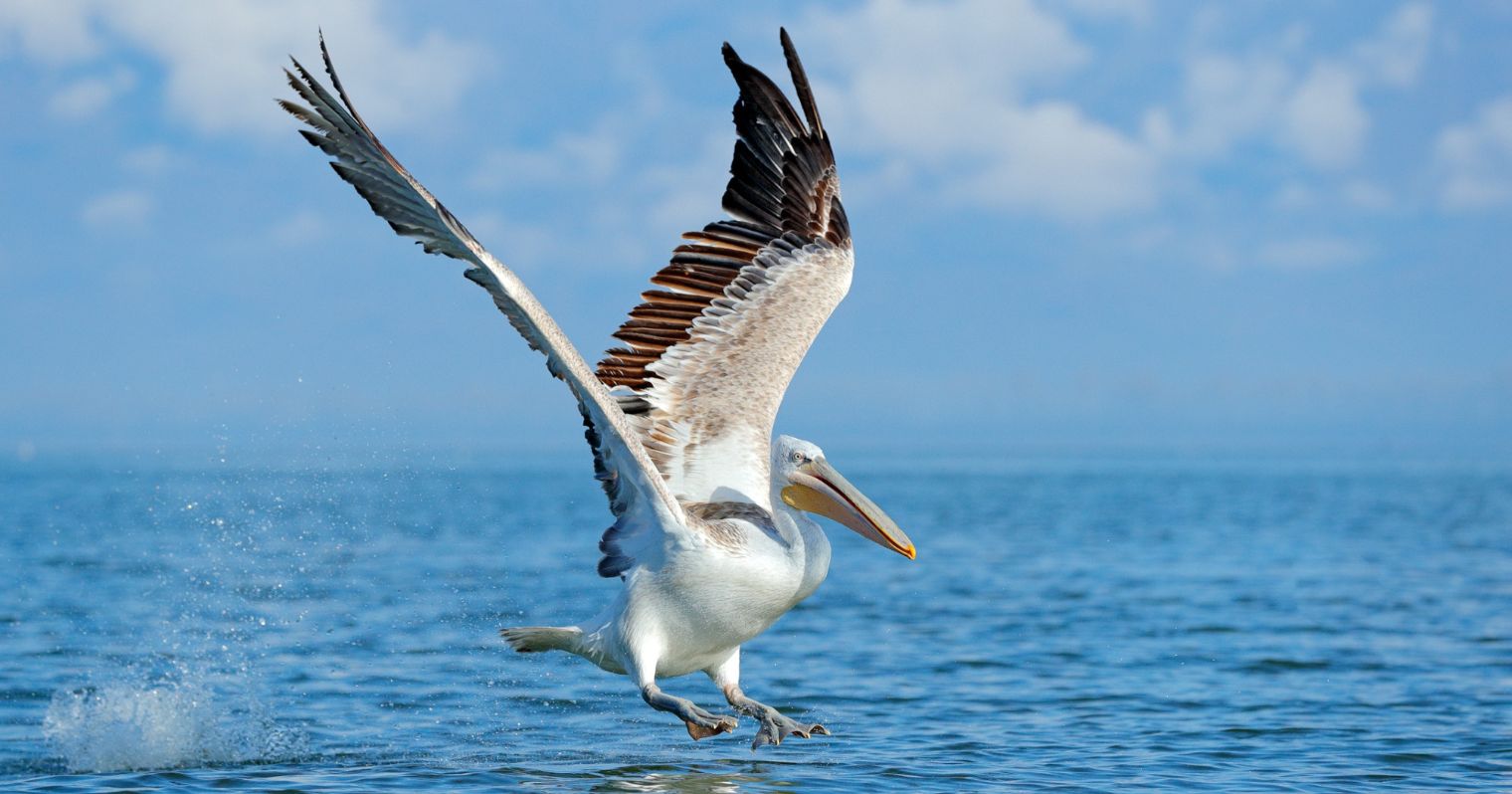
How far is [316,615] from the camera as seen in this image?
16.9 meters

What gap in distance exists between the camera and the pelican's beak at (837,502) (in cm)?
826

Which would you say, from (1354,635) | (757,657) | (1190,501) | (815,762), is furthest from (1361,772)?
(1190,501)

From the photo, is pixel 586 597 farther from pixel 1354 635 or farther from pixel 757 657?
pixel 1354 635

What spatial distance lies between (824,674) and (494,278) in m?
6.69

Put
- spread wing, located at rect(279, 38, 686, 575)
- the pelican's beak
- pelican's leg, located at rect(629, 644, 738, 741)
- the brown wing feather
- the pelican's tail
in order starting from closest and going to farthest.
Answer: spread wing, located at rect(279, 38, 686, 575), pelican's leg, located at rect(629, 644, 738, 741), the pelican's beak, the pelican's tail, the brown wing feather

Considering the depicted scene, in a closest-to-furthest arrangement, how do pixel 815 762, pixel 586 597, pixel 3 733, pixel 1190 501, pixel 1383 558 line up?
pixel 815 762 < pixel 3 733 < pixel 586 597 < pixel 1383 558 < pixel 1190 501

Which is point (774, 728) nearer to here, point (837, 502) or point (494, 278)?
point (837, 502)

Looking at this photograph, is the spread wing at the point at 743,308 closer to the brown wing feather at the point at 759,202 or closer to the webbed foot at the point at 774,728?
the brown wing feather at the point at 759,202

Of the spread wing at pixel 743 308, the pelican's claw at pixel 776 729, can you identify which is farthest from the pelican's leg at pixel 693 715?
the spread wing at pixel 743 308

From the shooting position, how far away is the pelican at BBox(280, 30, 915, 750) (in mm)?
7500

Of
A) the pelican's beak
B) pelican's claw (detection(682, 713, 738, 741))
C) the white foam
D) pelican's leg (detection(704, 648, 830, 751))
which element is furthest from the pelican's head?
the white foam

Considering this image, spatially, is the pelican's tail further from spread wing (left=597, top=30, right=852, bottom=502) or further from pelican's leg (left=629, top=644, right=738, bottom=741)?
spread wing (left=597, top=30, right=852, bottom=502)

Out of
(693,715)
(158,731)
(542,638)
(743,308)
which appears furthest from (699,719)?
(158,731)

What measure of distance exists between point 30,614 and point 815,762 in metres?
10.4
